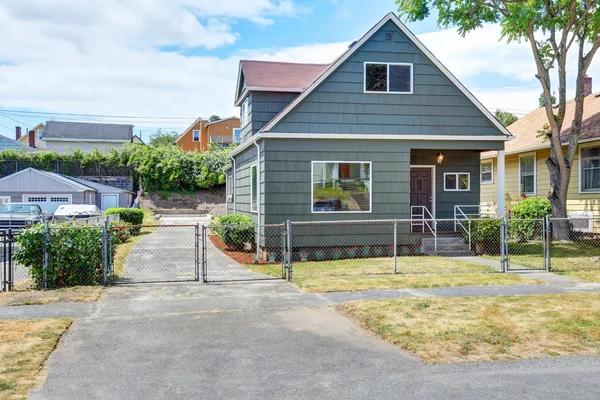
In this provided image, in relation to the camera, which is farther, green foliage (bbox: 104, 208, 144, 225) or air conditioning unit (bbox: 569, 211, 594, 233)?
green foliage (bbox: 104, 208, 144, 225)

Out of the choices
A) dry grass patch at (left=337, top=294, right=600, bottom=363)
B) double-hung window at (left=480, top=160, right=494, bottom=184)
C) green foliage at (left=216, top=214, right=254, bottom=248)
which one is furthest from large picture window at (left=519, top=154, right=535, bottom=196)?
dry grass patch at (left=337, top=294, right=600, bottom=363)

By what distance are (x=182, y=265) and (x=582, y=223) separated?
47.4 feet

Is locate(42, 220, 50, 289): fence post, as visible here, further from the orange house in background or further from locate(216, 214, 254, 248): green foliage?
the orange house in background

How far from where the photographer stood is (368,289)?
32.7 feet

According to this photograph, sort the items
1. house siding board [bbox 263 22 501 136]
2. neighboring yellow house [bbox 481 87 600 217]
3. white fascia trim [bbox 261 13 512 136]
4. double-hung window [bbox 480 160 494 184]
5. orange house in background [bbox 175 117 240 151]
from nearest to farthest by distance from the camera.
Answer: white fascia trim [bbox 261 13 512 136] → house siding board [bbox 263 22 501 136] → neighboring yellow house [bbox 481 87 600 217] → double-hung window [bbox 480 160 494 184] → orange house in background [bbox 175 117 240 151]

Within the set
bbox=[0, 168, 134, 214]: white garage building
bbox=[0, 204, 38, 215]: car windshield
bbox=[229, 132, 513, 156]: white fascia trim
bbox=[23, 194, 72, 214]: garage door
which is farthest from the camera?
bbox=[0, 168, 134, 214]: white garage building

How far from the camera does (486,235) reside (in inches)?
595

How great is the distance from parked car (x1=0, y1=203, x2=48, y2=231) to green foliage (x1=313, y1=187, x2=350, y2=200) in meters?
10.8

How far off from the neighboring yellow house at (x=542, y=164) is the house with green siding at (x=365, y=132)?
3478 millimetres

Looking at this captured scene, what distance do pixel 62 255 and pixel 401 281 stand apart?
6804mm

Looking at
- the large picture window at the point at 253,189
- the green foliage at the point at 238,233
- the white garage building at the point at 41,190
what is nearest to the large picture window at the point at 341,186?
the large picture window at the point at 253,189

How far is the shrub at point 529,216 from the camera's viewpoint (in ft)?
57.5

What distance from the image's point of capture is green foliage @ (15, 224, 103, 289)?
9.90 metres

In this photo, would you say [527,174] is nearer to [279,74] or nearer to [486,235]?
[486,235]
